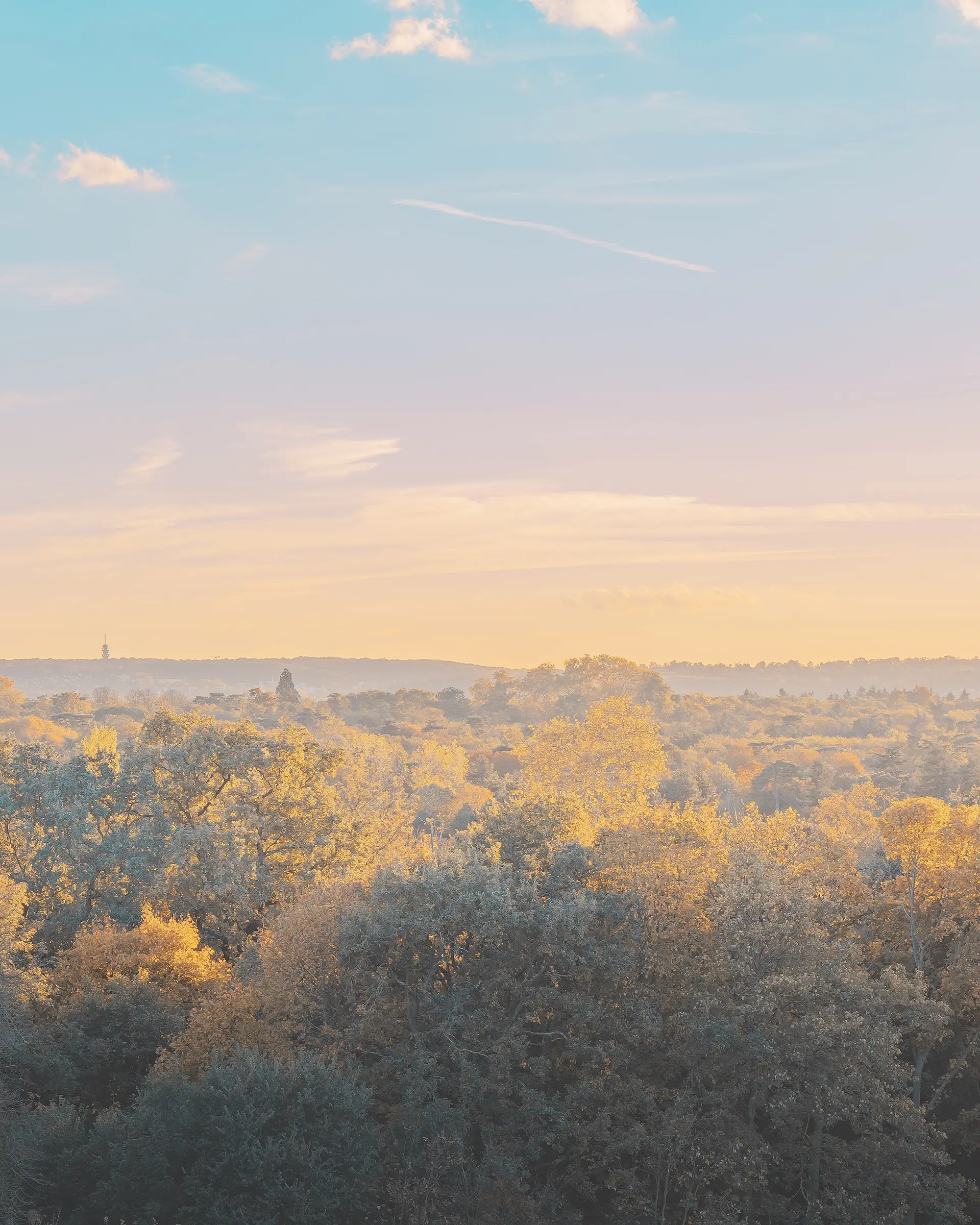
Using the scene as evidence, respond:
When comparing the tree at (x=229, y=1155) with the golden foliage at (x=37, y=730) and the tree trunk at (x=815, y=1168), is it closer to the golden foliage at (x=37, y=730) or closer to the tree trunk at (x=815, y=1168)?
the tree trunk at (x=815, y=1168)

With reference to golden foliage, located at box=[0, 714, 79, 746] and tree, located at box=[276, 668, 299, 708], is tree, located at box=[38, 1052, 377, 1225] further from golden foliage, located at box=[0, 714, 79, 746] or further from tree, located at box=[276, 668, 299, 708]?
tree, located at box=[276, 668, 299, 708]

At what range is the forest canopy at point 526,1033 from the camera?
72.2ft

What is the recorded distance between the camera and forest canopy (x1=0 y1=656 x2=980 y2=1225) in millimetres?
22016

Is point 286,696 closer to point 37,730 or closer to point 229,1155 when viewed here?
point 37,730

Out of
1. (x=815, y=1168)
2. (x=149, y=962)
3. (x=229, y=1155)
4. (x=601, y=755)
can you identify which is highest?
(x=601, y=755)

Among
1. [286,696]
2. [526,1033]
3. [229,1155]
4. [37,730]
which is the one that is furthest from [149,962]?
[286,696]

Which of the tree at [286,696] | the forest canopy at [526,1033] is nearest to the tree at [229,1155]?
the forest canopy at [526,1033]

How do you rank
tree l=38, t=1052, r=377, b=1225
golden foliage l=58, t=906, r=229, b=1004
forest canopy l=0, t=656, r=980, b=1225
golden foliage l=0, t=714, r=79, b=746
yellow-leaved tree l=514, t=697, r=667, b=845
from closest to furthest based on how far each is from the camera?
tree l=38, t=1052, r=377, b=1225 < forest canopy l=0, t=656, r=980, b=1225 < golden foliage l=58, t=906, r=229, b=1004 < yellow-leaved tree l=514, t=697, r=667, b=845 < golden foliage l=0, t=714, r=79, b=746

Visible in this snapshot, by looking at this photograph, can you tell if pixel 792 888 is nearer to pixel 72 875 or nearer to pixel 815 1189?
pixel 815 1189

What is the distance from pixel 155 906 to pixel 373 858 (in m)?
9.58

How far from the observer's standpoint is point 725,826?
35094 millimetres

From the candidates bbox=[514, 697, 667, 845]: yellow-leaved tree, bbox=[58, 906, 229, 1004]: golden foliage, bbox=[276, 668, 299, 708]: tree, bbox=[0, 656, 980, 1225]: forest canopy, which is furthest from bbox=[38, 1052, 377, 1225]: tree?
bbox=[276, 668, 299, 708]: tree

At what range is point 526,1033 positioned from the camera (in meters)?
→ 25.5

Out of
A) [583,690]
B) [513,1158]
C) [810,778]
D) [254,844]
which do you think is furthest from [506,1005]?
[583,690]
